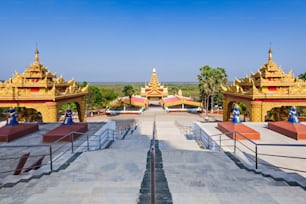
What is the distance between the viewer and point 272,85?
Answer: 18844 mm

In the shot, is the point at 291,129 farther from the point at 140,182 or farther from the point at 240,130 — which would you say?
the point at 140,182

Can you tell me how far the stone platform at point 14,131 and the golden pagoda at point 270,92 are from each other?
15843 millimetres

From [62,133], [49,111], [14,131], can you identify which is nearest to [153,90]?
[49,111]

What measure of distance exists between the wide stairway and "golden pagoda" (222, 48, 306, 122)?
12067 mm

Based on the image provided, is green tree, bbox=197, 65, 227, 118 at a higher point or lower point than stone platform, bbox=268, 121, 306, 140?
higher

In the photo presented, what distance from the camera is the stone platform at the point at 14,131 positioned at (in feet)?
38.1

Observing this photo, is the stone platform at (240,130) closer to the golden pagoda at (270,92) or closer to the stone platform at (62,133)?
the golden pagoda at (270,92)

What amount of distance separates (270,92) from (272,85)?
2.04ft

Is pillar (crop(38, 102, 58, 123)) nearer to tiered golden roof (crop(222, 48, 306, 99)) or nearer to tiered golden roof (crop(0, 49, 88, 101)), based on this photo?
tiered golden roof (crop(0, 49, 88, 101))

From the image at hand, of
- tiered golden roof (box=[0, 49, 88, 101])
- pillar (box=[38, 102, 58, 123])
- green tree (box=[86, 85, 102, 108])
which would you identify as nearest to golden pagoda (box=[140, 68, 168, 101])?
green tree (box=[86, 85, 102, 108])

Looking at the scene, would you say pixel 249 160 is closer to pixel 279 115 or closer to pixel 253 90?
pixel 253 90

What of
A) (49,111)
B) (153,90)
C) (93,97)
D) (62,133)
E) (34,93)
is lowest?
(62,133)

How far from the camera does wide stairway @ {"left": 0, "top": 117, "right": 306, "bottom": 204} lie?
4684 mm

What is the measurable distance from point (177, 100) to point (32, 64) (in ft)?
91.2
